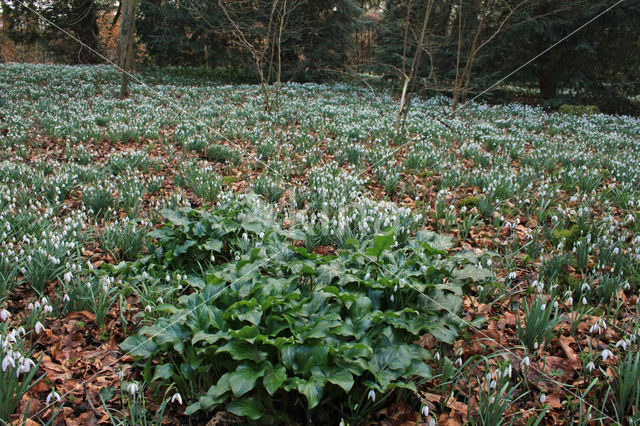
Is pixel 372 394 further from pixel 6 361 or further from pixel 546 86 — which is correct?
pixel 546 86

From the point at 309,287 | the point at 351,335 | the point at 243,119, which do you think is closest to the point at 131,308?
the point at 309,287

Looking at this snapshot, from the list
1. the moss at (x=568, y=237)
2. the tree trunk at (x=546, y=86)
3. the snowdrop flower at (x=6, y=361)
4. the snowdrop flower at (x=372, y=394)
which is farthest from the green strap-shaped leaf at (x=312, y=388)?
the tree trunk at (x=546, y=86)

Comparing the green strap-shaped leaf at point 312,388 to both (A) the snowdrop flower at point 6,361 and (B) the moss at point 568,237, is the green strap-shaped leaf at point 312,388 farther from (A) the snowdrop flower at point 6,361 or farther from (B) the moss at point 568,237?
(B) the moss at point 568,237

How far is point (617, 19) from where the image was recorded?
1130cm

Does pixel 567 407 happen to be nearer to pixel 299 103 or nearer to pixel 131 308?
pixel 131 308

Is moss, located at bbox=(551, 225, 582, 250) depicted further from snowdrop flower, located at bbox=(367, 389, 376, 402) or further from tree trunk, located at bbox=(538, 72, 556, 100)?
tree trunk, located at bbox=(538, 72, 556, 100)

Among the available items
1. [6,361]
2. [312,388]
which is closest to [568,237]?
[312,388]

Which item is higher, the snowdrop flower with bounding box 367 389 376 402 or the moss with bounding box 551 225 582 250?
the moss with bounding box 551 225 582 250

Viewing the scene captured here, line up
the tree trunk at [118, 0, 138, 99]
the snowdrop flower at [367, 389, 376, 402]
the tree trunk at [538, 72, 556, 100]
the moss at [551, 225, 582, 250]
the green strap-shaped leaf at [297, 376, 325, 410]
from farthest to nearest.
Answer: the tree trunk at [538, 72, 556, 100]
the tree trunk at [118, 0, 138, 99]
the moss at [551, 225, 582, 250]
the snowdrop flower at [367, 389, 376, 402]
the green strap-shaped leaf at [297, 376, 325, 410]

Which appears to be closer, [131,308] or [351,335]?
[351,335]

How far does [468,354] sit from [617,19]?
1339cm

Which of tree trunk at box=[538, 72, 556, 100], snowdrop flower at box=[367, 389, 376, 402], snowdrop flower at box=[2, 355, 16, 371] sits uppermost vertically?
tree trunk at box=[538, 72, 556, 100]

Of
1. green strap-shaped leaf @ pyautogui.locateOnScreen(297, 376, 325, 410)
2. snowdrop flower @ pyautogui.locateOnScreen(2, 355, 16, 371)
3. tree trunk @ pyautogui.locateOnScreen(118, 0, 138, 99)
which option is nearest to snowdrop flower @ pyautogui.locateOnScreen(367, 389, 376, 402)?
green strap-shaped leaf @ pyautogui.locateOnScreen(297, 376, 325, 410)

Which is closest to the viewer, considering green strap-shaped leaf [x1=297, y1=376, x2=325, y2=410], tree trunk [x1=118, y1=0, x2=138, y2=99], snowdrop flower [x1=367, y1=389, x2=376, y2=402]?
green strap-shaped leaf [x1=297, y1=376, x2=325, y2=410]
